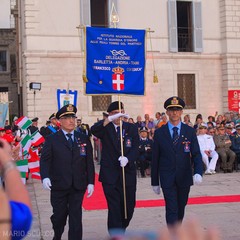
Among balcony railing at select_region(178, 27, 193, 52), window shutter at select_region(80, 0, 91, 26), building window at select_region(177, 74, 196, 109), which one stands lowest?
building window at select_region(177, 74, 196, 109)

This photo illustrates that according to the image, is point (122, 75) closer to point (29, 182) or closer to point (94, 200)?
point (94, 200)

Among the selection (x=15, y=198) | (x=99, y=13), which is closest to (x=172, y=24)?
(x=99, y=13)

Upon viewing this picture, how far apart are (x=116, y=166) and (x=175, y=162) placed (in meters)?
0.86

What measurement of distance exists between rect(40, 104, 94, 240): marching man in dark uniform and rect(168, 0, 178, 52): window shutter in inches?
806

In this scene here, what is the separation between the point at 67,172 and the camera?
6602mm

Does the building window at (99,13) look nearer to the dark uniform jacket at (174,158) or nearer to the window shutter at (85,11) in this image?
the window shutter at (85,11)

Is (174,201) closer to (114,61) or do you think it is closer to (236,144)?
(114,61)

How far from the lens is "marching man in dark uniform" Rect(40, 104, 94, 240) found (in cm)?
653

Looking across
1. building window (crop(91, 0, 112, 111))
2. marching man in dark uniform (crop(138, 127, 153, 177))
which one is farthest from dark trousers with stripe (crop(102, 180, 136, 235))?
building window (crop(91, 0, 112, 111))

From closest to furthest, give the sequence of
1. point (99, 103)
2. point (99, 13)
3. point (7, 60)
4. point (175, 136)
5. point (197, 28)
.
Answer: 1. point (175, 136)
2. point (99, 103)
3. point (197, 28)
4. point (99, 13)
5. point (7, 60)

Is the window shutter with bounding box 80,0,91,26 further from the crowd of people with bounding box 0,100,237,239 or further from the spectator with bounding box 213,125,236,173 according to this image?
the crowd of people with bounding box 0,100,237,239

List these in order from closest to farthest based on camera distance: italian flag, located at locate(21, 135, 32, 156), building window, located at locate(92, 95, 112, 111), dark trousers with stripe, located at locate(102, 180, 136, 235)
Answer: dark trousers with stripe, located at locate(102, 180, 136, 235)
italian flag, located at locate(21, 135, 32, 156)
building window, located at locate(92, 95, 112, 111)

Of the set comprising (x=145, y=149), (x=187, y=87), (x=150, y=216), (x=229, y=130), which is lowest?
(x=150, y=216)

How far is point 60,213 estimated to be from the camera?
6559mm
